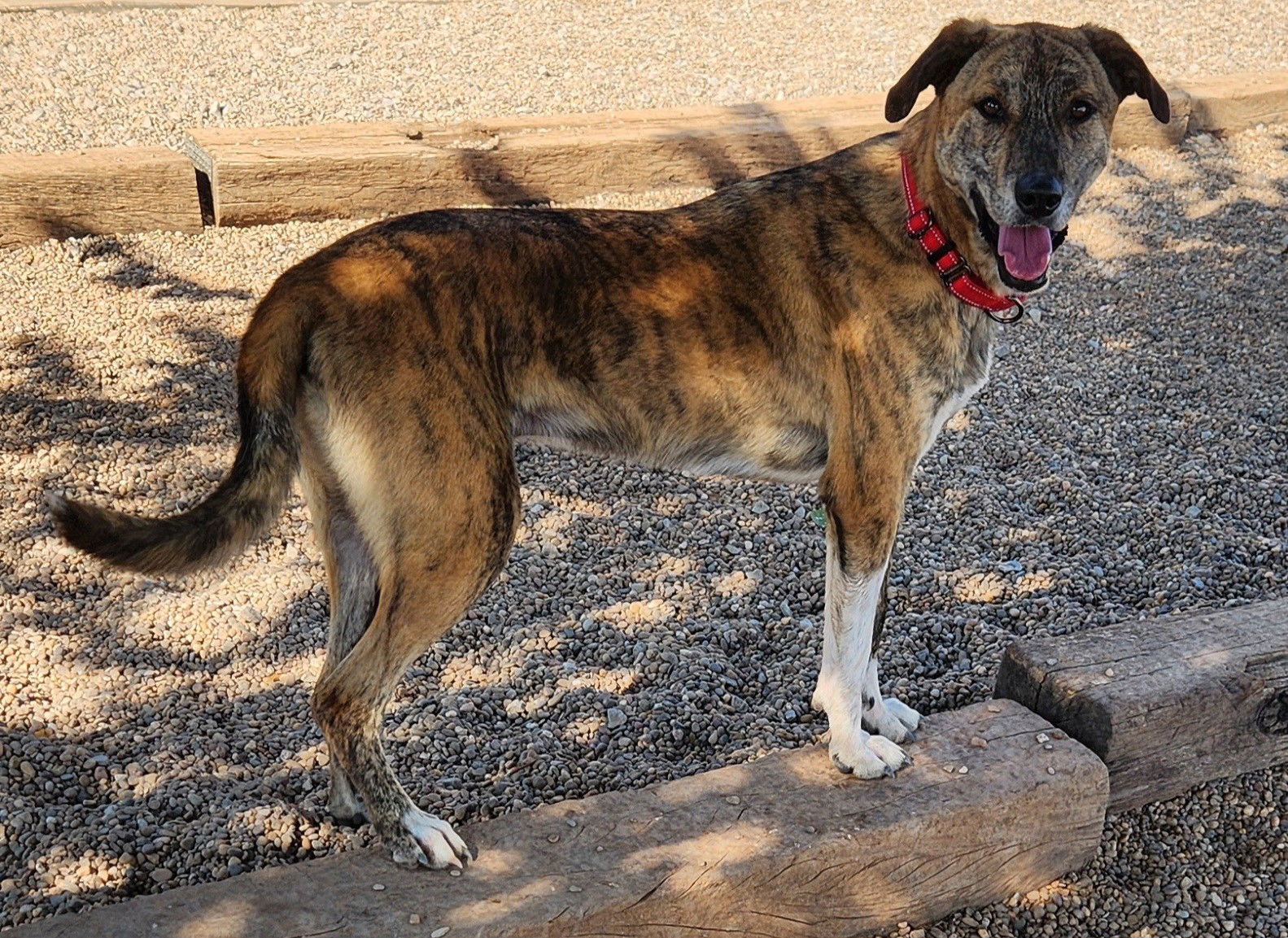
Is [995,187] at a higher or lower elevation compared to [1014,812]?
higher

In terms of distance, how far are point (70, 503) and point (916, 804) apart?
1.88 metres

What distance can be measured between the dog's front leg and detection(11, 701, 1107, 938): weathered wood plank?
2.7 inches

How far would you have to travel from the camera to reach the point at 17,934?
99.7 inches

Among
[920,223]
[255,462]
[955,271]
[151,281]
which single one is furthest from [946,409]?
[151,281]

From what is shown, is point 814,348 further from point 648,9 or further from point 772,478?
point 648,9

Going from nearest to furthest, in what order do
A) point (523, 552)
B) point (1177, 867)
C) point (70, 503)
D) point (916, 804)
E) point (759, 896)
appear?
point (70, 503)
point (759, 896)
point (916, 804)
point (1177, 867)
point (523, 552)

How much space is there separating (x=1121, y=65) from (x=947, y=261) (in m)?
0.66

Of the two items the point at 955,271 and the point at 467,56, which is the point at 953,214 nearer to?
the point at 955,271

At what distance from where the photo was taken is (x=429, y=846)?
113 inches

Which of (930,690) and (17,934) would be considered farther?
(930,690)

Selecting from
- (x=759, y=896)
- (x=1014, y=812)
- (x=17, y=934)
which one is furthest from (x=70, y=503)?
(x=1014, y=812)

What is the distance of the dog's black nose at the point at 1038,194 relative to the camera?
2961 mm

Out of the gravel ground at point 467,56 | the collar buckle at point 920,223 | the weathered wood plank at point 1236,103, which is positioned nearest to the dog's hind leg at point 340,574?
the collar buckle at point 920,223

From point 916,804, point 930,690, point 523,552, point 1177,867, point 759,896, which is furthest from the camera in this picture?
point 523,552
